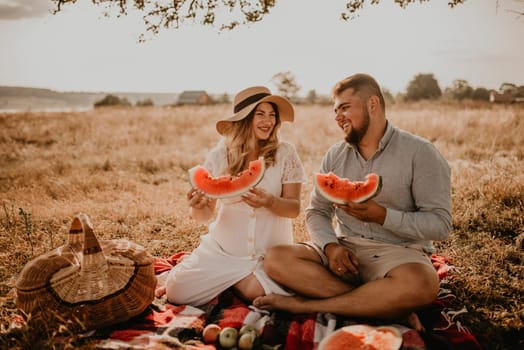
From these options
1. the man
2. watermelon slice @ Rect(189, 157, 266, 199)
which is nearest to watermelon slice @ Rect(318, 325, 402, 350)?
the man

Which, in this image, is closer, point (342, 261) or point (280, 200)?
point (342, 261)

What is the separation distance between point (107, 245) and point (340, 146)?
224 cm

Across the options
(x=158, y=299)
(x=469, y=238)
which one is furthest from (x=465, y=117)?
(x=158, y=299)

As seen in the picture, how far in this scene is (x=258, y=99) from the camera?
3846 millimetres

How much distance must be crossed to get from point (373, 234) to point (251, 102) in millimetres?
1640

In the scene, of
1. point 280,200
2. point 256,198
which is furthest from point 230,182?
point 280,200

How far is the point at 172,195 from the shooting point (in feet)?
23.9

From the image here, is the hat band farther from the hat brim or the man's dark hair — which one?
the man's dark hair

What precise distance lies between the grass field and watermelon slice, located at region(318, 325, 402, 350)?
2.79 feet

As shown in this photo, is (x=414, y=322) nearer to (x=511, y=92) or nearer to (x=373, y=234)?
(x=373, y=234)

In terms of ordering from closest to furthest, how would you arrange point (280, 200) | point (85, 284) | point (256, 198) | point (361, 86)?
point (85, 284) → point (256, 198) → point (361, 86) → point (280, 200)

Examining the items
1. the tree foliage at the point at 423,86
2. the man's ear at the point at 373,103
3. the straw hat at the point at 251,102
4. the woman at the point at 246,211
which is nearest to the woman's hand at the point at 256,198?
the woman at the point at 246,211

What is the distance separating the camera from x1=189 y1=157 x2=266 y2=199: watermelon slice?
3436mm

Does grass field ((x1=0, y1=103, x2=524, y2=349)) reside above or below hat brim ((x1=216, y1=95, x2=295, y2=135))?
below
